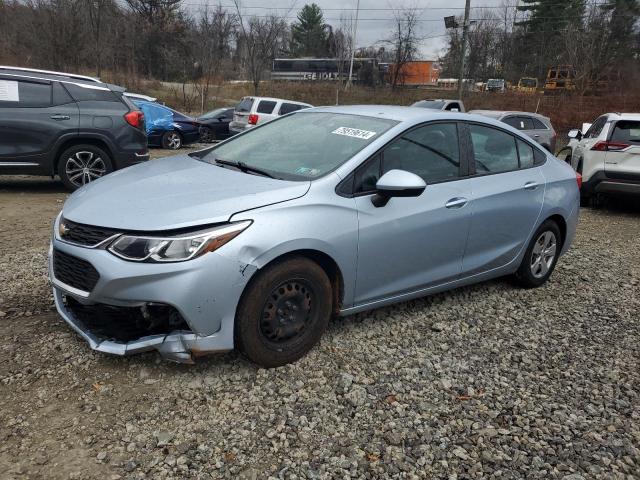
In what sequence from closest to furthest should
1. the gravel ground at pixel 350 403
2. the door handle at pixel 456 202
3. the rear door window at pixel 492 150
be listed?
the gravel ground at pixel 350 403 < the door handle at pixel 456 202 < the rear door window at pixel 492 150

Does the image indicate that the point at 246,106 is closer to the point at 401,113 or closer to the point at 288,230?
the point at 401,113

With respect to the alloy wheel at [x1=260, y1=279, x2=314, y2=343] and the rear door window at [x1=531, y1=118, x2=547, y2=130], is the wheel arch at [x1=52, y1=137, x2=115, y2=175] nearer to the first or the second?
the alloy wheel at [x1=260, y1=279, x2=314, y2=343]

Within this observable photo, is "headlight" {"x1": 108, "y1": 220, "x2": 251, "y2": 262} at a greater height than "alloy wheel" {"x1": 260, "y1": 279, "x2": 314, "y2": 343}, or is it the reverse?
"headlight" {"x1": 108, "y1": 220, "x2": 251, "y2": 262}

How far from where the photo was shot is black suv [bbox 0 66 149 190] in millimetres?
7438

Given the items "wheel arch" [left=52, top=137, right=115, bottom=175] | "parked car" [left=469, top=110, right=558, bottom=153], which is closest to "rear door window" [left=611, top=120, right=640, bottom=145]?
"parked car" [left=469, top=110, right=558, bottom=153]

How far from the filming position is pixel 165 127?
15070mm

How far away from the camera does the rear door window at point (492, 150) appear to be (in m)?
4.27

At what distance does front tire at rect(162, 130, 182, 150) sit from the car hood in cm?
1212

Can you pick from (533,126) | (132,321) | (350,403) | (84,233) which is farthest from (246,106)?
(350,403)

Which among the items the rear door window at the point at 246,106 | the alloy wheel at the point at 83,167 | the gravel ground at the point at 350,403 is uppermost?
the rear door window at the point at 246,106

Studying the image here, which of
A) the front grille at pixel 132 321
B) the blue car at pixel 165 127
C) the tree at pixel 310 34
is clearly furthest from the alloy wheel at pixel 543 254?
the tree at pixel 310 34

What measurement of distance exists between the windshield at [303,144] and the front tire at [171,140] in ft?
37.9

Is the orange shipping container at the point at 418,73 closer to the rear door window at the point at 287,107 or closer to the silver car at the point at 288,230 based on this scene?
the rear door window at the point at 287,107

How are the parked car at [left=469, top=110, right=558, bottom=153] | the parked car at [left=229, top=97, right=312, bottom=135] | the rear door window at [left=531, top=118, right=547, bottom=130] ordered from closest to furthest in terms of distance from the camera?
the parked car at [left=469, top=110, right=558, bottom=153] < the rear door window at [left=531, top=118, right=547, bottom=130] < the parked car at [left=229, top=97, right=312, bottom=135]
